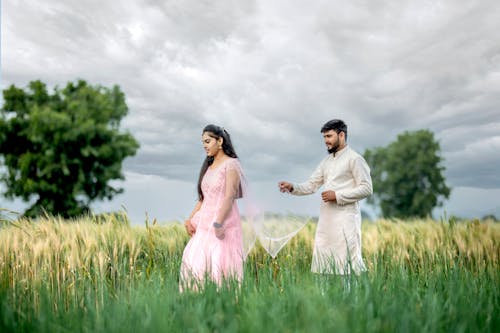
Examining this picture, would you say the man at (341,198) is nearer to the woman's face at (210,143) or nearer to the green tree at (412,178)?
the woman's face at (210,143)

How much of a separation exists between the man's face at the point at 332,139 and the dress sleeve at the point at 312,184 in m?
0.40

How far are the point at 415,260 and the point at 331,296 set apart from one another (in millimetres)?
3872

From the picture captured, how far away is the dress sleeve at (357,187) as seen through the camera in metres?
4.66

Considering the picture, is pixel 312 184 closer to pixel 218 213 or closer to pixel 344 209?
pixel 344 209

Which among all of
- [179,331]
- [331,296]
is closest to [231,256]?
[331,296]

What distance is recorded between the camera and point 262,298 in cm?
247

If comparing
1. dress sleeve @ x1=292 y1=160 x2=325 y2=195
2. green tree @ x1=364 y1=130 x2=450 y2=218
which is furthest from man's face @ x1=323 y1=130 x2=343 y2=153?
green tree @ x1=364 y1=130 x2=450 y2=218

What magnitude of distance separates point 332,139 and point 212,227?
62.1 inches

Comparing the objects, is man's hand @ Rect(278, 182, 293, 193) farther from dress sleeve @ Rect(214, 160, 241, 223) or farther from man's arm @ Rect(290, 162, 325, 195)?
dress sleeve @ Rect(214, 160, 241, 223)

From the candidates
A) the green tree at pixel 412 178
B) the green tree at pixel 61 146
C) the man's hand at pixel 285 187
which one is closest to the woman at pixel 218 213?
the man's hand at pixel 285 187

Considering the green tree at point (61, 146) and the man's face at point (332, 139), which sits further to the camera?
the green tree at point (61, 146)

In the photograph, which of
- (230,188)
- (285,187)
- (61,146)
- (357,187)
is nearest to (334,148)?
(357,187)

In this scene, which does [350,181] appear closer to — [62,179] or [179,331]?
[179,331]

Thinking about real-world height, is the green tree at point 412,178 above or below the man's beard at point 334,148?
above
